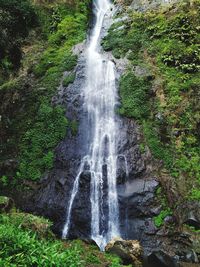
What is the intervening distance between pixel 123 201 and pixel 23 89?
10411 mm

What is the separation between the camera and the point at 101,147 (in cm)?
1864

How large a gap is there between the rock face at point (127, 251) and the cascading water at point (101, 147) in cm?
205

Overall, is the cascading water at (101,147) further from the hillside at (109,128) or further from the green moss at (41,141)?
the green moss at (41,141)

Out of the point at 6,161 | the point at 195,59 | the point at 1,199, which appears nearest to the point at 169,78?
the point at 195,59

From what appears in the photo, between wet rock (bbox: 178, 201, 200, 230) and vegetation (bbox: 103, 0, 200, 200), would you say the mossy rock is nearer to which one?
wet rock (bbox: 178, 201, 200, 230)

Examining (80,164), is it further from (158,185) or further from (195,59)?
(195,59)

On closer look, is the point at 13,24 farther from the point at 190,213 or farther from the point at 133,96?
the point at 190,213

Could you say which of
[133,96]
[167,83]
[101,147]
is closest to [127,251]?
[101,147]

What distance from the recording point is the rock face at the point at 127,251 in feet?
40.0

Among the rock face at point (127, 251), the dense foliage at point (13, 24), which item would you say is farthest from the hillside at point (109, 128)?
the rock face at point (127, 251)

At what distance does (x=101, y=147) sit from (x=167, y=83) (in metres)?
5.93

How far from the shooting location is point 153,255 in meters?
13.1

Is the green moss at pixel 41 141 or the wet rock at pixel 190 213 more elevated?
the green moss at pixel 41 141

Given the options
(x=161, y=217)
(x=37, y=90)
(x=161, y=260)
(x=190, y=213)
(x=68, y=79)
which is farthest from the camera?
(x=68, y=79)
